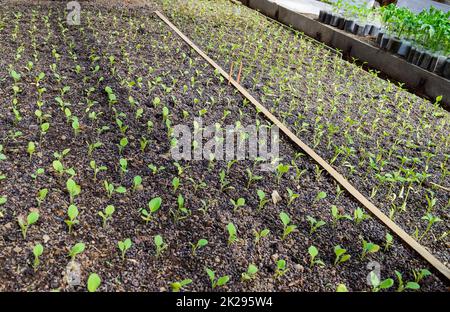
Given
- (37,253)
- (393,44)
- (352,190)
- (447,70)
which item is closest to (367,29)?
(393,44)

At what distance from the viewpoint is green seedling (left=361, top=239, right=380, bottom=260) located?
72.5 inches

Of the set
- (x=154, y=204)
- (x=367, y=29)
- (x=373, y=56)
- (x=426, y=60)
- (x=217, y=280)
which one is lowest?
(x=217, y=280)

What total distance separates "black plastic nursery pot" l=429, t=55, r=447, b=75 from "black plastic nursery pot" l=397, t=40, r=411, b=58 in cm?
42

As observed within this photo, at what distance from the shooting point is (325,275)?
178 centimetres

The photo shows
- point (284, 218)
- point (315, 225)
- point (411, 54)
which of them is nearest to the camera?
point (284, 218)

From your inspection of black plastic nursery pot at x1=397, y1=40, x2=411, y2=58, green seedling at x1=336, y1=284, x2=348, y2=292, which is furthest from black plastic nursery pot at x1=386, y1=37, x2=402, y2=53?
green seedling at x1=336, y1=284, x2=348, y2=292

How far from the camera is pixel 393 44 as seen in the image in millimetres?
5137

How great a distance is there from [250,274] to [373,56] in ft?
14.0

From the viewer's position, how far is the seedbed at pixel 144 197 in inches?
66.4

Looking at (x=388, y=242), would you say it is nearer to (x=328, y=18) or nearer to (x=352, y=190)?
(x=352, y=190)

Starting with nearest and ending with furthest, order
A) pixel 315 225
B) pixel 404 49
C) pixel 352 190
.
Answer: pixel 315 225
pixel 352 190
pixel 404 49

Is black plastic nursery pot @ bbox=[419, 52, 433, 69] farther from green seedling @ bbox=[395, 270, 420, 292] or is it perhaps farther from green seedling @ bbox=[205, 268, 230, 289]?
green seedling @ bbox=[205, 268, 230, 289]

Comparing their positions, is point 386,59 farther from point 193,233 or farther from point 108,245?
point 108,245

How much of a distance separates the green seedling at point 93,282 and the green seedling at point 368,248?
1.19m
